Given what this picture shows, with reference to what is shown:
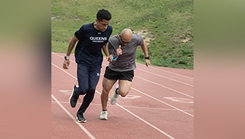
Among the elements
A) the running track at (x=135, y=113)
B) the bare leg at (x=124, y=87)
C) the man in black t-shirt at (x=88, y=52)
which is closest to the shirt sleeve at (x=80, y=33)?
the man in black t-shirt at (x=88, y=52)

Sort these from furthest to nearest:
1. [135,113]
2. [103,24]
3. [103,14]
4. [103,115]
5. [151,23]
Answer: [151,23] → [135,113] → [103,115] → [103,24] → [103,14]

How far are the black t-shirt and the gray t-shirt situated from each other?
16 cm

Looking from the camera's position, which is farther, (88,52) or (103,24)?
(88,52)

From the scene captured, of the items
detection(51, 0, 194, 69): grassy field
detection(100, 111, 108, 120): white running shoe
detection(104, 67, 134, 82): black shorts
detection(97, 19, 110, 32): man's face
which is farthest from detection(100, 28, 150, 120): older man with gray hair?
detection(51, 0, 194, 69): grassy field

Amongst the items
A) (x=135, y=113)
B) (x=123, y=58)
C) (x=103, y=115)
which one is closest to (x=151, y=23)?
(x=135, y=113)

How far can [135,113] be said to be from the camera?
19.9 ft

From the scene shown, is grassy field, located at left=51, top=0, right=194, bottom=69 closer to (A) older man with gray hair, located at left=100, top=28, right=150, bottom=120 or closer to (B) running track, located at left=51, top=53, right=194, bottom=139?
(B) running track, located at left=51, top=53, right=194, bottom=139

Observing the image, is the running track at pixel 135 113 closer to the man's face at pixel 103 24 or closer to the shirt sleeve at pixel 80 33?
the shirt sleeve at pixel 80 33

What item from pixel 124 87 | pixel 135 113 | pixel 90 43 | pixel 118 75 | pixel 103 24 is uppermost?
pixel 103 24

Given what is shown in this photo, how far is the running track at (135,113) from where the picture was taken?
15.2 ft

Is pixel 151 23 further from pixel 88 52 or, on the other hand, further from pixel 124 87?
pixel 88 52

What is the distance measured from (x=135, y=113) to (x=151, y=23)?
439 inches

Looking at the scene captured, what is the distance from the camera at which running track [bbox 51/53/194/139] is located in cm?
463

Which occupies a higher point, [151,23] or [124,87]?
[151,23]
